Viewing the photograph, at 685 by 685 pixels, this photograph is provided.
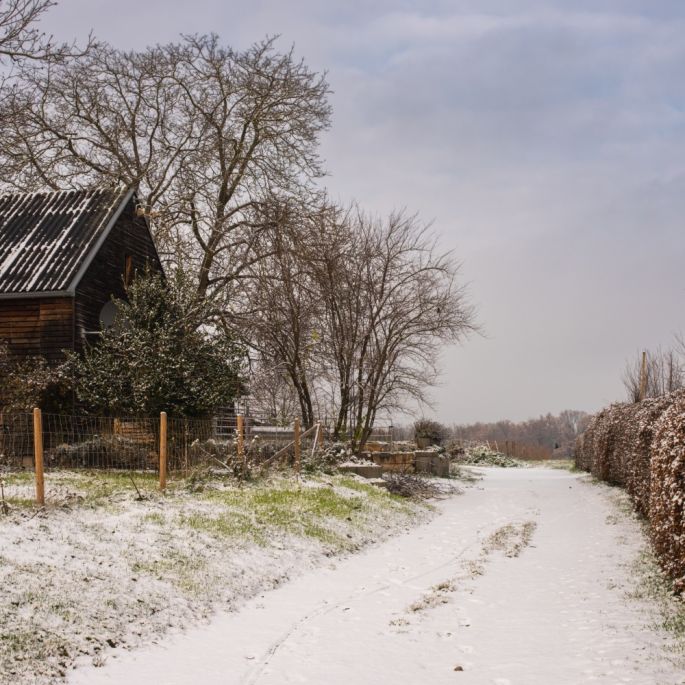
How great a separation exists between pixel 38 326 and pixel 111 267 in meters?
3.03

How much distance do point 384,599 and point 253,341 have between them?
15761 millimetres

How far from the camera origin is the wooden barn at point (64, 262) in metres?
19.8

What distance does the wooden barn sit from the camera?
19.8 m

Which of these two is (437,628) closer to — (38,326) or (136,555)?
(136,555)

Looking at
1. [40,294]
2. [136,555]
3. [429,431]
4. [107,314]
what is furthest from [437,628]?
[429,431]

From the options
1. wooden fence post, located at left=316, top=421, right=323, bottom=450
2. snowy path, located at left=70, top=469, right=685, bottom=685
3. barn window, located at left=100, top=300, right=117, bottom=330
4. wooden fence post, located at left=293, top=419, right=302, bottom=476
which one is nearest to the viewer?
snowy path, located at left=70, top=469, right=685, bottom=685

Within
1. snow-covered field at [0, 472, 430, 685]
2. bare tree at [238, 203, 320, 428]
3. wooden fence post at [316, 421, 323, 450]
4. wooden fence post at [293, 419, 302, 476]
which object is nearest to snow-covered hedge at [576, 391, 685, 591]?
snow-covered field at [0, 472, 430, 685]

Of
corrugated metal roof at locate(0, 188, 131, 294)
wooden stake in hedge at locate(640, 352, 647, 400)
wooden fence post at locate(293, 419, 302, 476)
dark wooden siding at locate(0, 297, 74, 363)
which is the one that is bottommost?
wooden fence post at locate(293, 419, 302, 476)

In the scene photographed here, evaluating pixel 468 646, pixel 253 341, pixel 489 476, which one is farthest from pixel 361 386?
pixel 468 646

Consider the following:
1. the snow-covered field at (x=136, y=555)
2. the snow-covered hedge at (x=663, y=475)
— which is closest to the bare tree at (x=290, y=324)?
the snow-covered field at (x=136, y=555)

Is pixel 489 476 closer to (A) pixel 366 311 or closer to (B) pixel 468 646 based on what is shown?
(A) pixel 366 311

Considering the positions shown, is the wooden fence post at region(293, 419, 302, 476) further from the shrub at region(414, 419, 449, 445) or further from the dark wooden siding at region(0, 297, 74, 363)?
the shrub at region(414, 419, 449, 445)

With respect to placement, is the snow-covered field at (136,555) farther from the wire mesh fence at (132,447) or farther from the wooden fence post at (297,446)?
the wooden fence post at (297,446)

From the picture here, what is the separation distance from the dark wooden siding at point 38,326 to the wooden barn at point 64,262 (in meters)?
0.03
